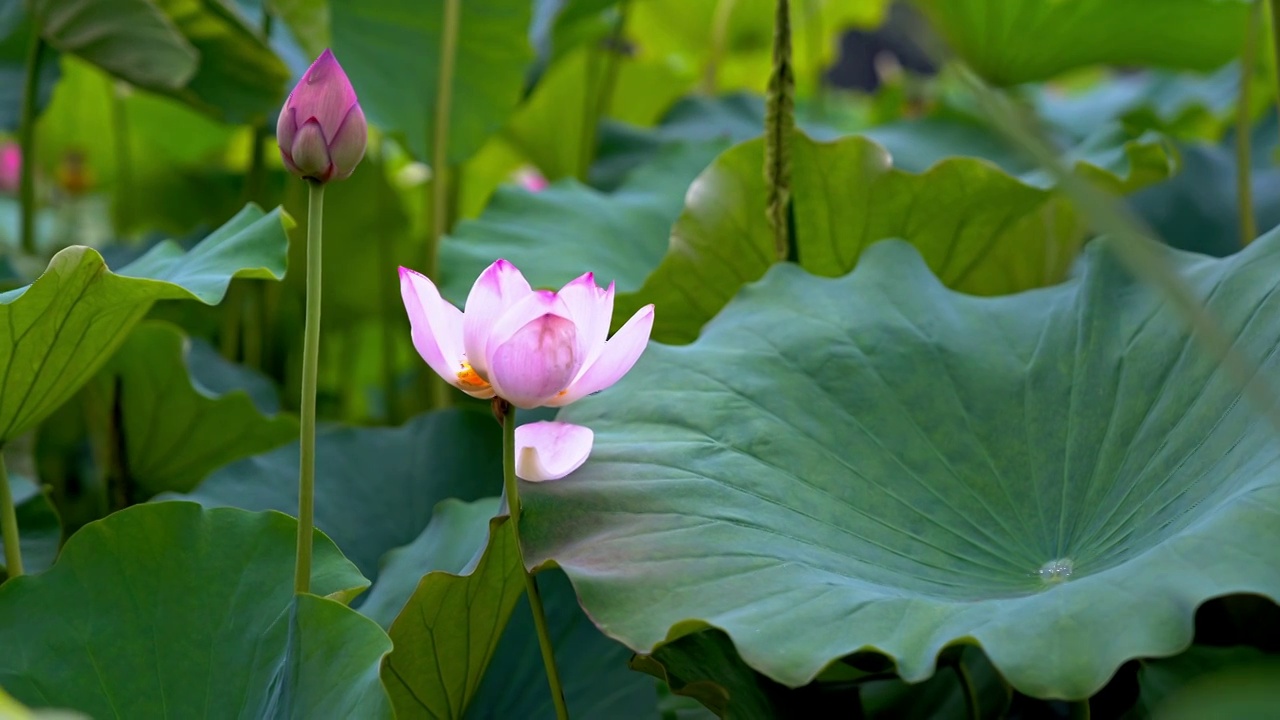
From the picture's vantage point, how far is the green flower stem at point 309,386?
57 centimetres

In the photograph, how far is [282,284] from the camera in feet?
4.82

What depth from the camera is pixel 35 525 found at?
869 mm

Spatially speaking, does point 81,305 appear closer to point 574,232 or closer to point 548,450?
point 548,450

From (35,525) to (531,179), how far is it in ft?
2.84

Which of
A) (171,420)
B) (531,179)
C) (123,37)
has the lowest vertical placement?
(171,420)

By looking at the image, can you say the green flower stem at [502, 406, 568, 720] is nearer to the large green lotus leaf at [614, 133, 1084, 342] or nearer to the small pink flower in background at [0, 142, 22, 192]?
the large green lotus leaf at [614, 133, 1084, 342]

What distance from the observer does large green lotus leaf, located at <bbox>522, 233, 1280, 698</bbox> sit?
508mm

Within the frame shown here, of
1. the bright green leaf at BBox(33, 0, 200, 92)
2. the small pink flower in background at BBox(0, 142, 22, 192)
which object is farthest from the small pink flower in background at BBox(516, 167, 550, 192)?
the small pink flower in background at BBox(0, 142, 22, 192)

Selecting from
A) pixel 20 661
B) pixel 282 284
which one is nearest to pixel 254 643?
pixel 20 661

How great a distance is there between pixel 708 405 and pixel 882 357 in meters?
0.14

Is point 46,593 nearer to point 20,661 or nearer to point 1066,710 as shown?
point 20,661

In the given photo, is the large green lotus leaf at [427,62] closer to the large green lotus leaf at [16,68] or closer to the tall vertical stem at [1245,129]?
the large green lotus leaf at [16,68]

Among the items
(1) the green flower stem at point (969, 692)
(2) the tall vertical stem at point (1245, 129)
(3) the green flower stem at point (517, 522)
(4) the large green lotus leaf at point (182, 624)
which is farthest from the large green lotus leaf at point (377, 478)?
(2) the tall vertical stem at point (1245, 129)

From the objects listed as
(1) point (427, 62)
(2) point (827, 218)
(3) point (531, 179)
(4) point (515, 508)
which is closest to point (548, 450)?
(4) point (515, 508)
